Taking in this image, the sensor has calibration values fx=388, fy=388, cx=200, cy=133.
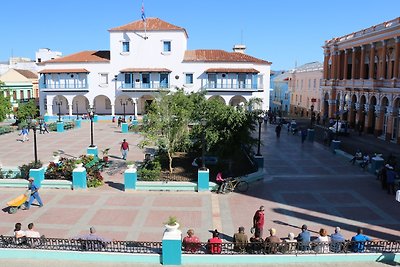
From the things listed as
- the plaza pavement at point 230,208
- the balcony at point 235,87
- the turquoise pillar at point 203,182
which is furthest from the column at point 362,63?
the turquoise pillar at point 203,182

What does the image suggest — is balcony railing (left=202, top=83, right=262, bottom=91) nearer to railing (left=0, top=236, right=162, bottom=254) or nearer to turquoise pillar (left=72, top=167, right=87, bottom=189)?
turquoise pillar (left=72, top=167, right=87, bottom=189)

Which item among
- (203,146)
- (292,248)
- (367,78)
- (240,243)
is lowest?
(292,248)

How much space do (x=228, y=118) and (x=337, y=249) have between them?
27.7 feet

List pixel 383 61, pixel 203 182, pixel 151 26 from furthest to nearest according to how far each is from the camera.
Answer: pixel 151 26 < pixel 383 61 < pixel 203 182

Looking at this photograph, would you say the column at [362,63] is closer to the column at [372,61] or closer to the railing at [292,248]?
the column at [372,61]

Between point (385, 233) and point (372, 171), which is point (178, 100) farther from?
point (385, 233)

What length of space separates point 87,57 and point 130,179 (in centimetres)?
3442

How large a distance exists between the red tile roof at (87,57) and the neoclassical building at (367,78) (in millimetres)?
26501

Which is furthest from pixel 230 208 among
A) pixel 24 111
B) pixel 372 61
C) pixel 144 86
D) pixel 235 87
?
pixel 24 111

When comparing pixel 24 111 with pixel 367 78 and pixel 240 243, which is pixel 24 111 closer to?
pixel 367 78

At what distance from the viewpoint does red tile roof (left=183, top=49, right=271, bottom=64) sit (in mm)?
44938

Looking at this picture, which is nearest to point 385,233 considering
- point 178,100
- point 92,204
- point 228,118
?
point 228,118

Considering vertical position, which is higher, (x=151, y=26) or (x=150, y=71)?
(x=151, y=26)

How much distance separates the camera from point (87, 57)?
4712 cm
